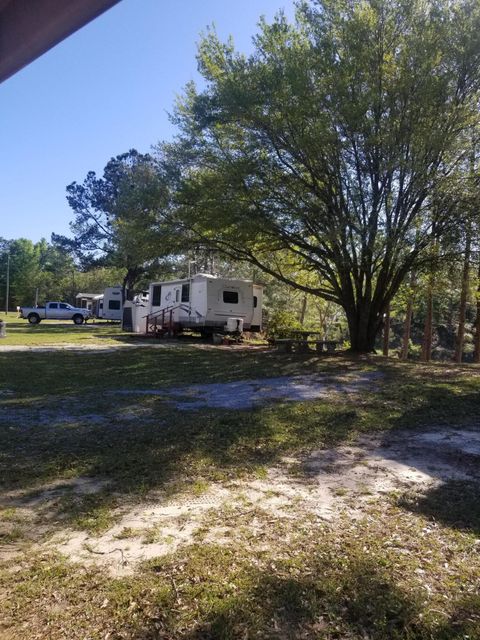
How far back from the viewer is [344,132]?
43.9ft

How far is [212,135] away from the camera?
1555 centimetres

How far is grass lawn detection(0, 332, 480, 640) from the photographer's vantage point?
8.45 feet

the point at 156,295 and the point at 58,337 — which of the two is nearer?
the point at 58,337

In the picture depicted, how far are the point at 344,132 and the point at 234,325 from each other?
992 cm

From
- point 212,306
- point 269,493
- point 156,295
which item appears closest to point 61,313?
point 156,295

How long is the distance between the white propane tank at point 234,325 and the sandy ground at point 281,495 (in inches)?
609

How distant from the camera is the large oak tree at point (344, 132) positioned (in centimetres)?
1306

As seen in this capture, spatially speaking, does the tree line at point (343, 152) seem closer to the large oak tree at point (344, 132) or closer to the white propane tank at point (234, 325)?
the large oak tree at point (344, 132)

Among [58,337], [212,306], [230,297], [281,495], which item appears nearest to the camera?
[281,495]

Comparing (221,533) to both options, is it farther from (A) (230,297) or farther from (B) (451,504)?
(A) (230,297)

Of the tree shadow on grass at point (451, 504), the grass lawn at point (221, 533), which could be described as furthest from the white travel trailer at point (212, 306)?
the tree shadow on grass at point (451, 504)

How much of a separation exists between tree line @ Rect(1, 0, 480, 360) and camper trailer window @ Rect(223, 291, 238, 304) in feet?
16.7

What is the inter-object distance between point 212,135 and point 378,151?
193 inches

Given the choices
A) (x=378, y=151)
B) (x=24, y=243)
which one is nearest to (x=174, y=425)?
(x=378, y=151)
